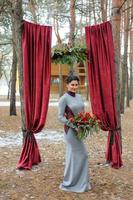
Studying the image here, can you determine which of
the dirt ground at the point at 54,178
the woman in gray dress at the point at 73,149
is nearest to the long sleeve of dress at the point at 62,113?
the woman in gray dress at the point at 73,149

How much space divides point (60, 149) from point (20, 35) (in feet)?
12.5

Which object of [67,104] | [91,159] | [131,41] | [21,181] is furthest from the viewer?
[131,41]

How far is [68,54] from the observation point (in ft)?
24.3

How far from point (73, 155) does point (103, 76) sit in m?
2.06

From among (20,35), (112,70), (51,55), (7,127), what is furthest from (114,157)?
(7,127)

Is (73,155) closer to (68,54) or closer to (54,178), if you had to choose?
(54,178)

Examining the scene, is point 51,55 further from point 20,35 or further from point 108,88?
point 108,88

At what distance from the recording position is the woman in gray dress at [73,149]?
20.5 feet

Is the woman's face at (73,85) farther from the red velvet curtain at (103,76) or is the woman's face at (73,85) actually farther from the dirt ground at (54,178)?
the dirt ground at (54,178)

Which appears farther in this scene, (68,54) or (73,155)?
(68,54)

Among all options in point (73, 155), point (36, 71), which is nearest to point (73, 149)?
point (73, 155)

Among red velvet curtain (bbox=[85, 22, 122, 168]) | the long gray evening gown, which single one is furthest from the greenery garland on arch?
the long gray evening gown

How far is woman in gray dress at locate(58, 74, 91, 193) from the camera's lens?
625cm

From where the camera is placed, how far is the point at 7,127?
15.5 meters
